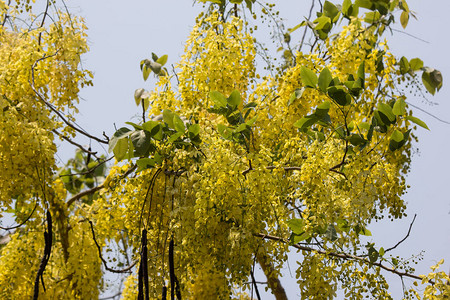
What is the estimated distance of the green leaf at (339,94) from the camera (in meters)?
1.79

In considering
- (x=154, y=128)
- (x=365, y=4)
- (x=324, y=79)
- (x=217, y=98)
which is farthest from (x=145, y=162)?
(x=365, y=4)

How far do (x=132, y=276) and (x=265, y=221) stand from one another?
76cm

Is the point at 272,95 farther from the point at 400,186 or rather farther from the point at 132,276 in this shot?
the point at 132,276

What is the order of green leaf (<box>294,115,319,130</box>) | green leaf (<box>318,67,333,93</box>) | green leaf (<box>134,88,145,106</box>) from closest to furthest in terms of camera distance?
green leaf (<box>318,67,333,93</box>) → green leaf (<box>294,115,319,130</box>) → green leaf (<box>134,88,145,106</box>)

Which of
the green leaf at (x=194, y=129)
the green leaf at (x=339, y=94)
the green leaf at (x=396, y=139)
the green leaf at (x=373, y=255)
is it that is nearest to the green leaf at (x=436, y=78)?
the green leaf at (x=396, y=139)

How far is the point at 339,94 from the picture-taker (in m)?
1.80

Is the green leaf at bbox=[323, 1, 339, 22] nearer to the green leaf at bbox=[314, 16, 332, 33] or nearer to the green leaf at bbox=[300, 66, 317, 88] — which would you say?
the green leaf at bbox=[314, 16, 332, 33]

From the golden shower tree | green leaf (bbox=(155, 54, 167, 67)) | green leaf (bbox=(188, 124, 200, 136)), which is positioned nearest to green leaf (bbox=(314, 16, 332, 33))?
the golden shower tree

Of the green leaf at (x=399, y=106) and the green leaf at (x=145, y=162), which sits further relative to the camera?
the green leaf at (x=145, y=162)

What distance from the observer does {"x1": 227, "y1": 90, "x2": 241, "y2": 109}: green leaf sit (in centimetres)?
195

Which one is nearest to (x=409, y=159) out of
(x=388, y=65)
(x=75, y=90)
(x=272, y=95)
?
(x=388, y=65)

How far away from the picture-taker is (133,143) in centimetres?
183

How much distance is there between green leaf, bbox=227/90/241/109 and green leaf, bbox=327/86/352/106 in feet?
0.95

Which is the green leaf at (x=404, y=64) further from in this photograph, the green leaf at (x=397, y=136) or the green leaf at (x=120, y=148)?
the green leaf at (x=120, y=148)
